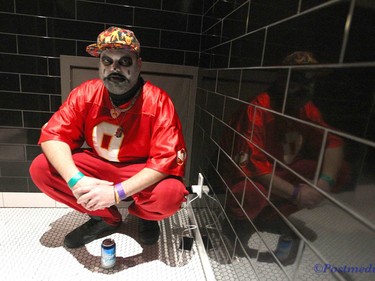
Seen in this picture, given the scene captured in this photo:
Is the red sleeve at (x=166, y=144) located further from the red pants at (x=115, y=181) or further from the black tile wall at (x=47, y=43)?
the black tile wall at (x=47, y=43)

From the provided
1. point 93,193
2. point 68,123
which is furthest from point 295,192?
point 68,123

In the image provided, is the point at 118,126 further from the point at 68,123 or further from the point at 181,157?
the point at 181,157

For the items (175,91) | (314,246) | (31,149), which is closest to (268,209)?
(314,246)

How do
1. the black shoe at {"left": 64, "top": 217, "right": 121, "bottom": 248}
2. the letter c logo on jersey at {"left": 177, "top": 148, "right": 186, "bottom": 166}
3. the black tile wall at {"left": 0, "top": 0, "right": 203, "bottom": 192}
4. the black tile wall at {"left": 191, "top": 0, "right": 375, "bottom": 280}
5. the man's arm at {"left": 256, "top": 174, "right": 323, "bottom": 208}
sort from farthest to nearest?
the black tile wall at {"left": 0, "top": 0, "right": 203, "bottom": 192}, the black shoe at {"left": 64, "top": 217, "right": 121, "bottom": 248}, the letter c logo on jersey at {"left": 177, "top": 148, "right": 186, "bottom": 166}, the man's arm at {"left": 256, "top": 174, "right": 323, "bottom": 208}, the black tile wall at {"left": 191, "top": 0, "right": 375, "bottom": 280}

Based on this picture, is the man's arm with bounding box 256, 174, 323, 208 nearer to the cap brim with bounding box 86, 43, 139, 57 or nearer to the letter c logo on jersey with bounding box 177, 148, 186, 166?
the letter c logo on jersey with bounding box 177, 148, 186, 166

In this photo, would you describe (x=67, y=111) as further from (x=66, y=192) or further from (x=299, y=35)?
(x=299, y=35)

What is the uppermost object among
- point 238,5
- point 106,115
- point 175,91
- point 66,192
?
point 238,5

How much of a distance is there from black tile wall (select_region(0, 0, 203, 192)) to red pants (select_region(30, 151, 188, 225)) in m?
0.42

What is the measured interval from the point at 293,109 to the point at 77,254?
1.16m

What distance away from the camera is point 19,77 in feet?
4.73

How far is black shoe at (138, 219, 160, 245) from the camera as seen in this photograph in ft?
4.31

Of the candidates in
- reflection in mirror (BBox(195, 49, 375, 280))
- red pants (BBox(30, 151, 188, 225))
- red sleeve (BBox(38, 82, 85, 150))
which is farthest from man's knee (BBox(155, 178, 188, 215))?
red sleeve (BBox(38, 82, 85, 150))

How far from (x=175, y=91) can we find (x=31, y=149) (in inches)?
36.9

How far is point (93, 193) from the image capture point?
102 centimetres
